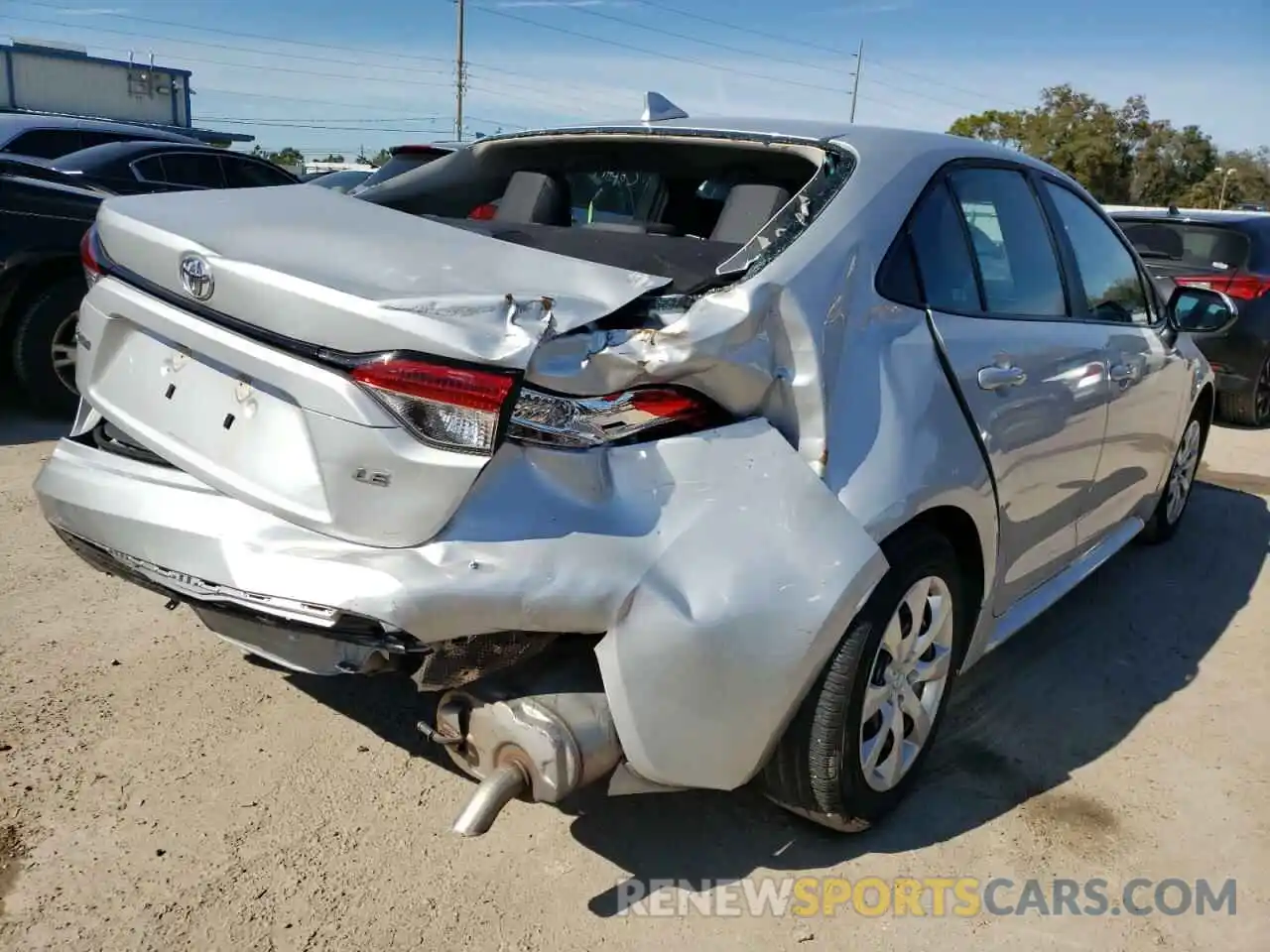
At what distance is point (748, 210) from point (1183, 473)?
3.23 meters

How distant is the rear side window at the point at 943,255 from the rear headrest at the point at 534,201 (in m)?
1.18

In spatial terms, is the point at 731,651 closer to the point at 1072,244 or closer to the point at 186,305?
Answer: the point at 186,305

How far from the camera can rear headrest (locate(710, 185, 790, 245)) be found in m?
2.71

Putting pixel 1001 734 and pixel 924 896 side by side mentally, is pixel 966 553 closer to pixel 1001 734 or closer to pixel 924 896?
pixel 1001 734

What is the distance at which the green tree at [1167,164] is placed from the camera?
4984 cm

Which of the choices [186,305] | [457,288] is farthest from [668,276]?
[186,305]

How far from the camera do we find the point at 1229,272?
7613 millimetres

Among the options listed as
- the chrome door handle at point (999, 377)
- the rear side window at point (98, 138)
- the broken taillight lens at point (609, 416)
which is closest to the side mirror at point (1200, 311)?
the chrome door handle at point (999, 377)

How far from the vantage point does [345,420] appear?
6.37ft

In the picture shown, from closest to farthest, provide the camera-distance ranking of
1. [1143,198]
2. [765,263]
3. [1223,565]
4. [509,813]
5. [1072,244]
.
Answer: [765,263] < [509,813] < [1072,244] < [1223,565] < [1143,198]

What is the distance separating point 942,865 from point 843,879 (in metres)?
0.26

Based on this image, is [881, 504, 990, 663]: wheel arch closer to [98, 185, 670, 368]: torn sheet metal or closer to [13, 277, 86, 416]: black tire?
[98, 185, 670, 368]: torn sheet metal

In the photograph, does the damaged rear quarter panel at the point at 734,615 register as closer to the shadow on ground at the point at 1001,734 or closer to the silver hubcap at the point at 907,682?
the silver hubcap at the point at 907,682

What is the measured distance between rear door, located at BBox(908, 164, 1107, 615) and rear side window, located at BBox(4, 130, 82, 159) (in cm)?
780
